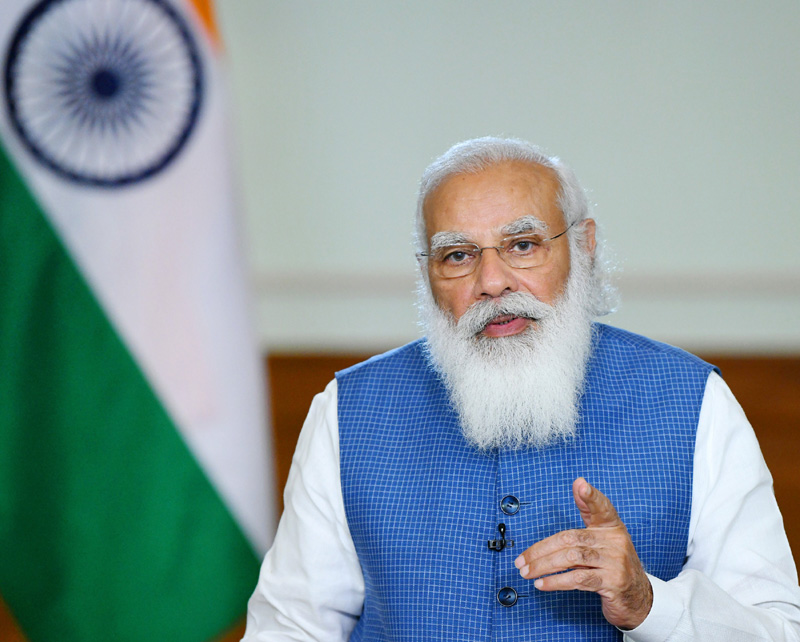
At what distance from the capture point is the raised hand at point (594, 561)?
126 centimetres

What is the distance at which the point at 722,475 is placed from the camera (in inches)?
60.7

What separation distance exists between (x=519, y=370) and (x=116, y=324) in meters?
1.20

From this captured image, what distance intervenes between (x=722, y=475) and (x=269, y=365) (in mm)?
4005

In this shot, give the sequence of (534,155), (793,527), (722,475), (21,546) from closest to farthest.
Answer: (722,475) < (534,155) < (21,546) < (793,527)

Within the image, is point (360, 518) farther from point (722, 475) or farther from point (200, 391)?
point (200, 391)

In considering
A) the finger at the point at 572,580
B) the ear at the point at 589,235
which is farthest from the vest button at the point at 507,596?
the ear at the point at 589,235

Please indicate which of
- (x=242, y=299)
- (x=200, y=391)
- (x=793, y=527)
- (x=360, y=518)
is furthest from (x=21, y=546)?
(x=793, y=527)

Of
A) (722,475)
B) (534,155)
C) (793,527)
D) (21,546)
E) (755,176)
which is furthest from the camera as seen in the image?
(755,176)

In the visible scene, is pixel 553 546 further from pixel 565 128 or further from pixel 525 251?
pixel 565 128

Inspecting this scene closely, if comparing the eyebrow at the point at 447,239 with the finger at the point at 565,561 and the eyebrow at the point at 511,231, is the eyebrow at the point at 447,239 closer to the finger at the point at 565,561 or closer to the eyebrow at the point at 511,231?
the eyebrow at the point at 511,231

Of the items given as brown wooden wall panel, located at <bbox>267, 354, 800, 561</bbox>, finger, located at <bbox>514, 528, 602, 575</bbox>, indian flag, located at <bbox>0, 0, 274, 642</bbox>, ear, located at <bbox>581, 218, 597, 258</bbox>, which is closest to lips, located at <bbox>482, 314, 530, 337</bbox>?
ear, located at <bbox>581, 218, 597, 258</bbox>

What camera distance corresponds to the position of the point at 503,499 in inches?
61.5

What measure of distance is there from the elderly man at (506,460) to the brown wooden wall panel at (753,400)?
2297mm

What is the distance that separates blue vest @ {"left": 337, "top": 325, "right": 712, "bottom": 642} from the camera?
1.51 m
